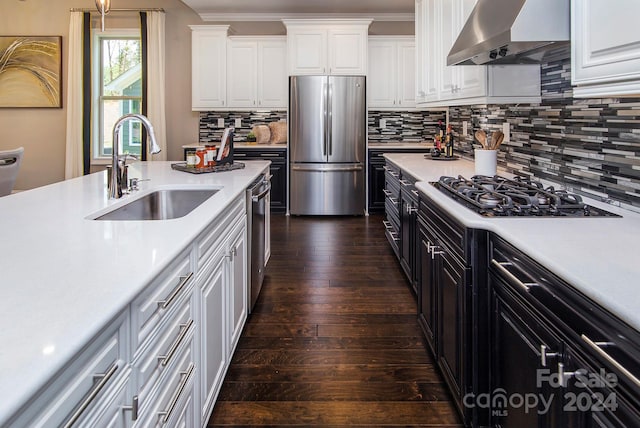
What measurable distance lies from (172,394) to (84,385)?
59 cm

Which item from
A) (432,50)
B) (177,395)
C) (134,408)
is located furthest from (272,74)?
(134,408)

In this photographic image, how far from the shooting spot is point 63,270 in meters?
1.21

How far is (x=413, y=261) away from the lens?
11.7 ft

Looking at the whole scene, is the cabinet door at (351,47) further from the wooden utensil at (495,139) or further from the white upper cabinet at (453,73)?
the wooden utensil at (495,139)

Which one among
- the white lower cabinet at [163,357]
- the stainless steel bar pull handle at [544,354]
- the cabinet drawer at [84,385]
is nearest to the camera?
the cabinet drawer at [84,385]

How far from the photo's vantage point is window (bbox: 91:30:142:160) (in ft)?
23.6

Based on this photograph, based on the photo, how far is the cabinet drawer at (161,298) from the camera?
1171 mm

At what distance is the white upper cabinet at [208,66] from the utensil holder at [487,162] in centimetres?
464

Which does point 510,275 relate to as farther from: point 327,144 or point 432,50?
point 327,144

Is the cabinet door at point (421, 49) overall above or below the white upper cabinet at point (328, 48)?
below

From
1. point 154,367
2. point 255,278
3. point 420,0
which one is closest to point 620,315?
point 154,367

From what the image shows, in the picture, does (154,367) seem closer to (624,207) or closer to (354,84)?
(624,207)

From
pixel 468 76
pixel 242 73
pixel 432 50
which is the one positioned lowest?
pixel 468 76

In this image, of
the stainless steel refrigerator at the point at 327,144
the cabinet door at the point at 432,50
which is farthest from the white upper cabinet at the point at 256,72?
the cabinet door at the point at 432,50
